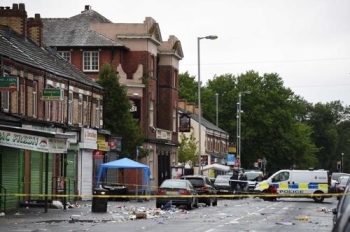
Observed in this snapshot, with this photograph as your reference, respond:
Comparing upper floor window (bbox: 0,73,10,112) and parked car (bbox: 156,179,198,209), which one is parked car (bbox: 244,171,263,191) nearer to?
parked car (bbox: 156,179,198,209)

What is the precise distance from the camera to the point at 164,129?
79.2 meters

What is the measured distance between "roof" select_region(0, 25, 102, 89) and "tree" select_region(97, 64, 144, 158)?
604 cm

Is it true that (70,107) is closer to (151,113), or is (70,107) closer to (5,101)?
(5,101)

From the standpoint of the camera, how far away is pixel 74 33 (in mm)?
71500

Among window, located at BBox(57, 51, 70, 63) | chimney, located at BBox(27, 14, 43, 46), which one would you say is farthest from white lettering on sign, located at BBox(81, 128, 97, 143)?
window, located at BBox(57, 51, 70, 63)

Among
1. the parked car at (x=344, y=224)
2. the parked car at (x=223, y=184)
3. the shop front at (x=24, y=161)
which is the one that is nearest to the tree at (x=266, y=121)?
the parked car at (x=223, y=184)

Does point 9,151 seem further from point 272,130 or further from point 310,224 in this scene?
point 272,130

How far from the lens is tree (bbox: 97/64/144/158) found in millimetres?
61375

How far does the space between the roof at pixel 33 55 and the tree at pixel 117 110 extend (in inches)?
238

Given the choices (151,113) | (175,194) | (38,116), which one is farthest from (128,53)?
(175,194)

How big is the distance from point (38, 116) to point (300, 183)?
19210 mm

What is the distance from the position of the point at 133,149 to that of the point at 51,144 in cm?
2893

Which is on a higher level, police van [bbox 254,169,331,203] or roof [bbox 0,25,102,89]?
roof [bbox 0,25,102,89]

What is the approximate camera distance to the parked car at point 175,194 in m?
41.7
